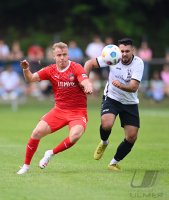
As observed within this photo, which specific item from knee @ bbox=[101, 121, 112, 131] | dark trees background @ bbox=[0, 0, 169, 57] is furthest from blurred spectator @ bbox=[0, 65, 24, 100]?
knee @ bbox=[101, 121, 112, 131]

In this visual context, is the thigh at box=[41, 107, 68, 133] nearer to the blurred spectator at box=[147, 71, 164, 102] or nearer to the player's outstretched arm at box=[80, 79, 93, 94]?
the player's outstretched arm at box=[80, 79, 93, 94]

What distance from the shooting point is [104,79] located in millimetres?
28625

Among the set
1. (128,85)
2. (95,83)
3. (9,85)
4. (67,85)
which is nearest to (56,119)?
(67,85)

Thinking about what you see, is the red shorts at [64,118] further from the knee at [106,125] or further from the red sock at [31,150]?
the knee at [106,125]

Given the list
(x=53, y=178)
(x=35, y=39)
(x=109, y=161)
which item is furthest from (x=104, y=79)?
(x=53, y=178)

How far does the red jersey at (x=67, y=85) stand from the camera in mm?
11562

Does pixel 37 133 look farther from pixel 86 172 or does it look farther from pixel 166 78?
pixel 166 78

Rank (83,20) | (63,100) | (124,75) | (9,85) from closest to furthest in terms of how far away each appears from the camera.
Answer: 1. (63,100)
2. (124,75)
3. (9,85)
4. (83,20)

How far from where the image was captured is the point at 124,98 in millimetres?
12070

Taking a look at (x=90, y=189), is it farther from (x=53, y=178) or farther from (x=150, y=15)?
(x=150, y=15)

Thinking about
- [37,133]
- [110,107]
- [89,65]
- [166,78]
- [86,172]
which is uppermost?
[89,65]

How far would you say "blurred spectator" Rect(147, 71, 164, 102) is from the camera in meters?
26.6

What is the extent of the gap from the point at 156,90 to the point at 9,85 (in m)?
4.96

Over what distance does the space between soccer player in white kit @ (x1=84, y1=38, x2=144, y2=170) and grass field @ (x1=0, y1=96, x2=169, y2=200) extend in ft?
1.32
